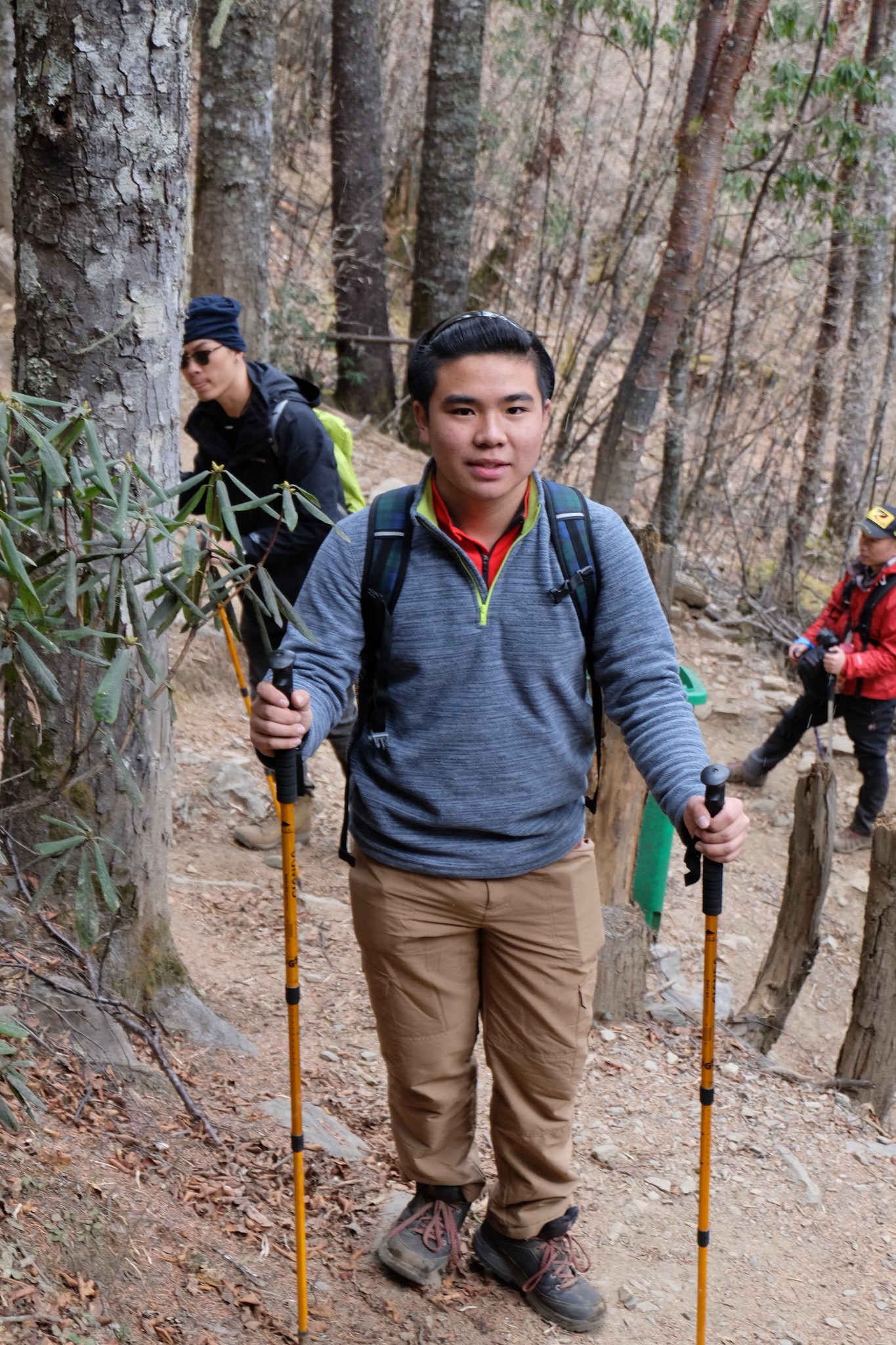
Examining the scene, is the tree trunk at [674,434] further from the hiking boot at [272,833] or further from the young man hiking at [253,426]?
the young man hiking at [253,426]

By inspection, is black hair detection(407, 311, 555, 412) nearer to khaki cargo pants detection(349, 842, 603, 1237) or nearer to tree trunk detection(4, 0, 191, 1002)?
tree trunk detection(4, 0, 191, 1002)

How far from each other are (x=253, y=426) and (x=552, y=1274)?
3.08 meters

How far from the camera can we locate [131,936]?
335 centimetres

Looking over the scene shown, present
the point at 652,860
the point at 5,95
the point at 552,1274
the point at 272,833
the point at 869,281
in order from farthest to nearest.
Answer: the point at 869,281
the point at 5,95
the point at 272,833
the point at 652,860
the point at 552,1274

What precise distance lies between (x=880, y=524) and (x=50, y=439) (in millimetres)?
5700

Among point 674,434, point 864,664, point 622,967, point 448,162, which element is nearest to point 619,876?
point 622,967

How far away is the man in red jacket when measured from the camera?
6898 mm

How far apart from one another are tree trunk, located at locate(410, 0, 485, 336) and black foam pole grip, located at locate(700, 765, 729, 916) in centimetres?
872

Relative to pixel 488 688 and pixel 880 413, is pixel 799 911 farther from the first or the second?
pixel 880 413

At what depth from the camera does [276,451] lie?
4500mm

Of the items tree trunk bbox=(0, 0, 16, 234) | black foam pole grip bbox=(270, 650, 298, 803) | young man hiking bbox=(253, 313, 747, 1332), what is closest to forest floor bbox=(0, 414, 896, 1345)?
young man hiking bbox=(253, 313, 747, 1332)

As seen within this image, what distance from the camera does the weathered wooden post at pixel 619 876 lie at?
446cm

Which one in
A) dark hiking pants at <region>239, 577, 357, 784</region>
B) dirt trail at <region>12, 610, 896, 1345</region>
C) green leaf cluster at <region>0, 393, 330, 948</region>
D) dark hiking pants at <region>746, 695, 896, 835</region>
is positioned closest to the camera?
green leaf cluster at <region>0, 393, 330, 948</region>

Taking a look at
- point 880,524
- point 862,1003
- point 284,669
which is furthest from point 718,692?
point 284,669
